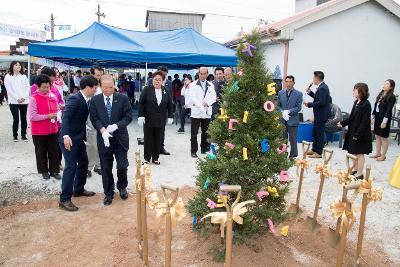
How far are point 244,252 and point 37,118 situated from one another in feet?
11.9

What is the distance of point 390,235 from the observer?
418cm

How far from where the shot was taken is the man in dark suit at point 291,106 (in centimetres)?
708

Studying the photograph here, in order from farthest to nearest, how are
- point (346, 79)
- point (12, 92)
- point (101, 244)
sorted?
point (346, 79) → point (12, 92) → point (101, 244)

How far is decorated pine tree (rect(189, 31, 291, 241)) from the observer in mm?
3242

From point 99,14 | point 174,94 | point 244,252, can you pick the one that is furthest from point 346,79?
point 99,14

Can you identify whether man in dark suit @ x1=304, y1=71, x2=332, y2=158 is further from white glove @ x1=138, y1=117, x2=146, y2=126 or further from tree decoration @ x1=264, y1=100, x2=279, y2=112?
tree decoration @ x1=264, y1=100, x2=279, y2=112

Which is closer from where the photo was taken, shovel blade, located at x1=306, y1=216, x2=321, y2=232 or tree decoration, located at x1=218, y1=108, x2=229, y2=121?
tree decoration, located at x1=218, y1=108, x2=229, y2=121

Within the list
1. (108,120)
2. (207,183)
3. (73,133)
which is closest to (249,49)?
(207,183)

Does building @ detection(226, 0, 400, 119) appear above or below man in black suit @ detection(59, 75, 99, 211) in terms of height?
above

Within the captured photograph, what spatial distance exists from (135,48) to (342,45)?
6.44 meters

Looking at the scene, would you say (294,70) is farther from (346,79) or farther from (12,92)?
(12,92)

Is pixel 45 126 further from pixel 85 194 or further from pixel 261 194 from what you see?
pixel 261 194

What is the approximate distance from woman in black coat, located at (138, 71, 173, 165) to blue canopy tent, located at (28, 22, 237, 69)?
350 cm

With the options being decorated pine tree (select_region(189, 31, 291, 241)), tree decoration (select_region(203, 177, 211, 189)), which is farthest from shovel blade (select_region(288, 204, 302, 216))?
tree decoration (select_region(203, 177, 211, 189))
